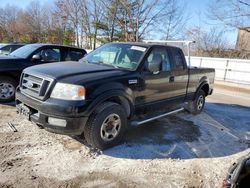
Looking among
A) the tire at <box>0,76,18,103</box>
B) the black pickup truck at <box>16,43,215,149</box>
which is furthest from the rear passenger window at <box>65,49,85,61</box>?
the black pickup truck at <box>16,43,215,149</box>

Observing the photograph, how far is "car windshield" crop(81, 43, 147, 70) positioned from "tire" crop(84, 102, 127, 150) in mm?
956

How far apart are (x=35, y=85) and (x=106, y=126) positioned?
1.37 meters

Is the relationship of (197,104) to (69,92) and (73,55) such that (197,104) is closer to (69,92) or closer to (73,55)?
(73,55)

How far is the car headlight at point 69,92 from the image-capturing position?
378 cm

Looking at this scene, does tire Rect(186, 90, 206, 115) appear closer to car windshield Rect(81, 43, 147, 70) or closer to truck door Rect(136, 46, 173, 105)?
truck door Rect(136, 46, 173, 105)

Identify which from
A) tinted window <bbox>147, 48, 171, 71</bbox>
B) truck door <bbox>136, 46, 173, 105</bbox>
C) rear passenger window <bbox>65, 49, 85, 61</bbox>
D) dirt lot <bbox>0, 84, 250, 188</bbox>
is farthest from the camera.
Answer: rear passenger window <bbox>65, 49, 85, 61</bbox>

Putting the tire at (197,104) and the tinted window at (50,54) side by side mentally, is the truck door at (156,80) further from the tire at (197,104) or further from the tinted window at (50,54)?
the tinted window at (50,54)

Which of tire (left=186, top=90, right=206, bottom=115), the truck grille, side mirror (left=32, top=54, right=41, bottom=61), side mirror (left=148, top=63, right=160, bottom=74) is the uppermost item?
side mirror (left=148, top=63, right=160, bottom=74)

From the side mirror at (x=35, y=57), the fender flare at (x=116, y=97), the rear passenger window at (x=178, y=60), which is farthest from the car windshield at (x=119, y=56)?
the side mirror at (x=35, y=57)

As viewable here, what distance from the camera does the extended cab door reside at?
5703 millimetres

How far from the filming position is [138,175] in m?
3.66

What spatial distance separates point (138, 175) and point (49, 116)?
5.24ft

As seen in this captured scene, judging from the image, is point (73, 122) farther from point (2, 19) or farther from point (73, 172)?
point (2, 19)

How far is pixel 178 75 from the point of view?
581cm
